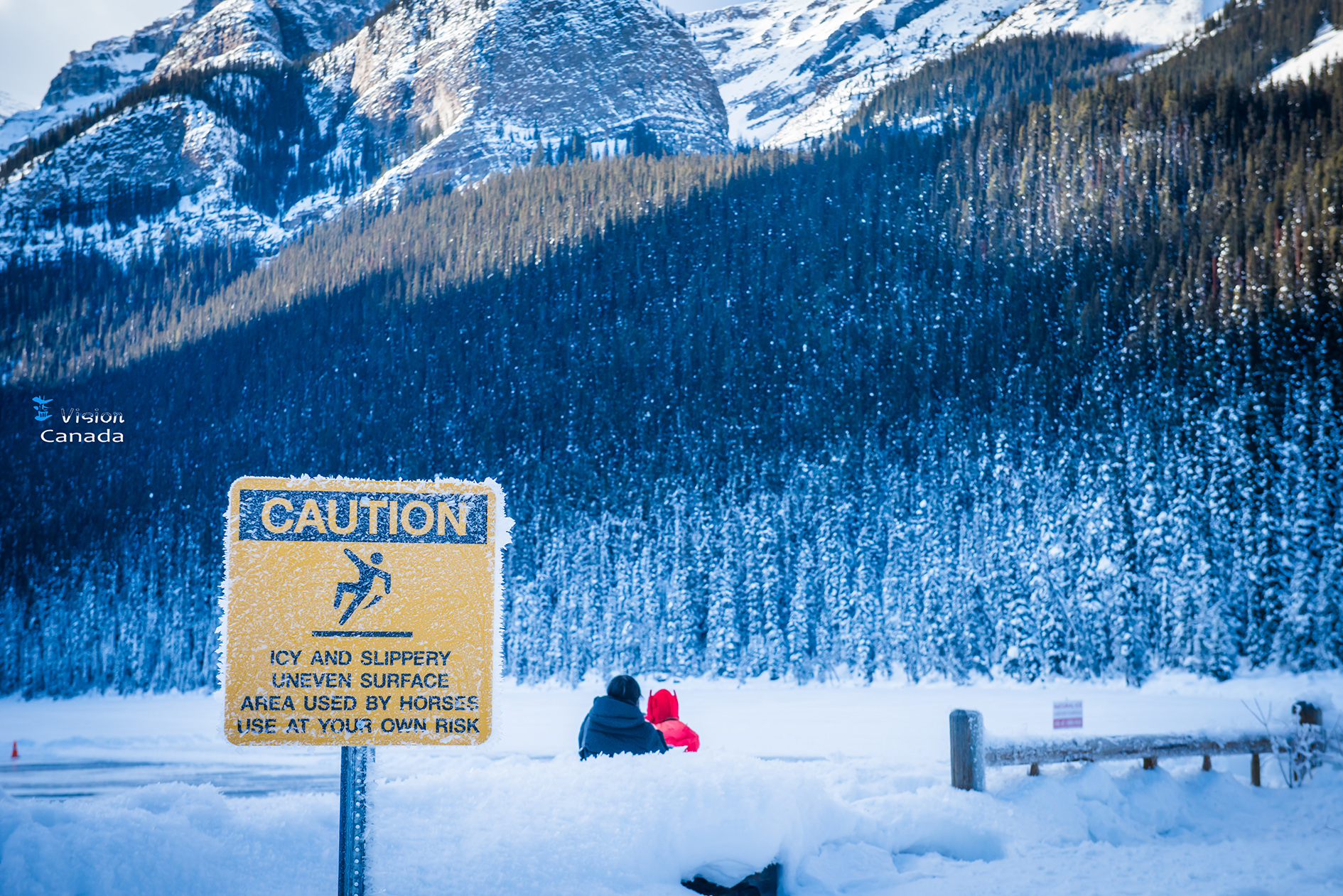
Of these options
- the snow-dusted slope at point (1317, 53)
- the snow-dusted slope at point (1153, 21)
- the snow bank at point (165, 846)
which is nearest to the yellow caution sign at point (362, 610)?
the snow bank at point (165, 846)

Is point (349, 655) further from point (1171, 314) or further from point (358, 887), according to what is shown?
point (1171, 314)

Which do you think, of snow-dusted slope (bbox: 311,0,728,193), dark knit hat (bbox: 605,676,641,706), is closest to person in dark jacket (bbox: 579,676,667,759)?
dark knit hat (bbox: 605,676,641,706)

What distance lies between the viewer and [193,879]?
4.98 meters

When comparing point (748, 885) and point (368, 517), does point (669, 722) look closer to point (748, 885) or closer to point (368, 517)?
point (748, 885)

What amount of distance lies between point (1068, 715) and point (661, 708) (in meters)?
4.10

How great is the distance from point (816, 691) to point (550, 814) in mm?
36560

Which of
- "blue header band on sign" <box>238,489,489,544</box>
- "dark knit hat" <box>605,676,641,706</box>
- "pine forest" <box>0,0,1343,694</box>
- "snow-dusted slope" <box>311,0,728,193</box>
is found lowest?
"dark knit hat" <box>605,676,641,706</box>

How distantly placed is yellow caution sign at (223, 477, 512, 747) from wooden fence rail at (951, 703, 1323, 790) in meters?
6.14

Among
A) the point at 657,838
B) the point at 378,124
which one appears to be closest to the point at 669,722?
the point at 657,838

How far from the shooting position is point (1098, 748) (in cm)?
883

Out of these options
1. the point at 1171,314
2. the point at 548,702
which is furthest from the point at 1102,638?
the point at 548,702

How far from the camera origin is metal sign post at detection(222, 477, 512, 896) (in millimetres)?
2908

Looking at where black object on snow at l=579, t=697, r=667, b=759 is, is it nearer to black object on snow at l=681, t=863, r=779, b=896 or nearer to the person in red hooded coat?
the person in red hooded coat
